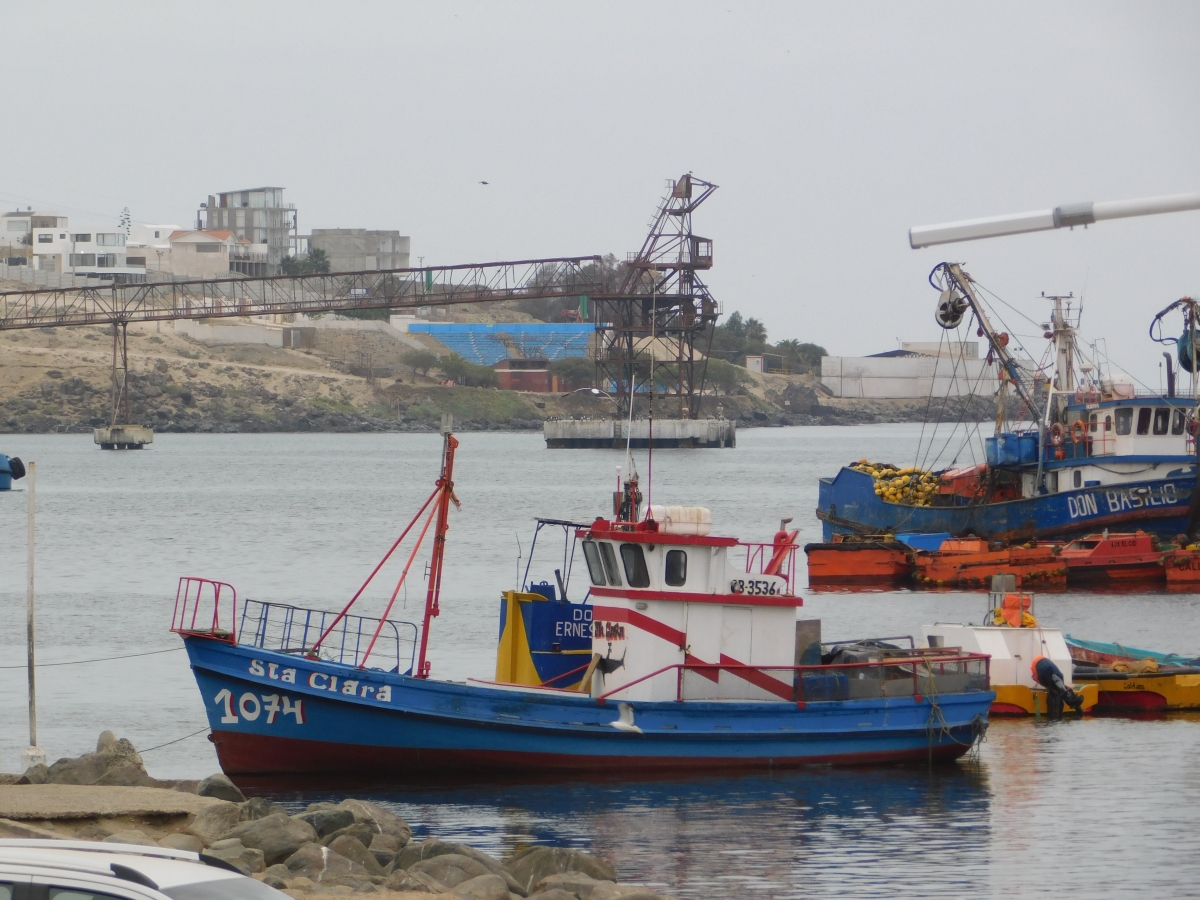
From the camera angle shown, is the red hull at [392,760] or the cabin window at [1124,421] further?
the cabin window at [1124,421]

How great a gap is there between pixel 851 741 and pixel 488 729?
169 inches

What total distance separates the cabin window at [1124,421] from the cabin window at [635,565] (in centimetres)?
2851

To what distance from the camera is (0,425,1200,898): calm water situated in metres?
16.0

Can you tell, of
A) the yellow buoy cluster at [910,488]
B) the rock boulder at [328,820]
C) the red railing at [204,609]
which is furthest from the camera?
the yellow buoy cluster at [910,488]

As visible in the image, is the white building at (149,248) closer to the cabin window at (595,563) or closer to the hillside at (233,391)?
the hillside at (233,391)

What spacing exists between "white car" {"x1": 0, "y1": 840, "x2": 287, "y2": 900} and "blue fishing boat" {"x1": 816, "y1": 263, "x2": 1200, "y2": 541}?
3922cm

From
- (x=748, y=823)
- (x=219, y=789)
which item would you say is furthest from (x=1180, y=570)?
(x=219, y=789)

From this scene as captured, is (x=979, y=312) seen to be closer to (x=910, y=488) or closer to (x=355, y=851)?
(x=910, y=488)

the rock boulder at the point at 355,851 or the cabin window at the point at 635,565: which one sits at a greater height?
the cabin window at the point at 635,565

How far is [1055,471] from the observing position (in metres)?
44.8

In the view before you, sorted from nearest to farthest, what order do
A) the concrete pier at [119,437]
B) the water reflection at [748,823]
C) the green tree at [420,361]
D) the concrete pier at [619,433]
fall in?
the water reflection at [748,823] → the concrete pier at [119,437] → the concrete pier at [619,433] → the green tree at [420,361]

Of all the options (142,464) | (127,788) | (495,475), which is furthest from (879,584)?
(142,464)

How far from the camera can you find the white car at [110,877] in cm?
675

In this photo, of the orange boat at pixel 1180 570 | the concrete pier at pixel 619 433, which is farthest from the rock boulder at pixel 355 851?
the concrete pier at pixel 619 433
